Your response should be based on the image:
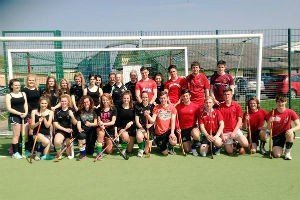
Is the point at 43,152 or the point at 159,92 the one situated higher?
the point at 159,92

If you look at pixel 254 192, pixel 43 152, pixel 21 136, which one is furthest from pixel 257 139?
pixel 21 136

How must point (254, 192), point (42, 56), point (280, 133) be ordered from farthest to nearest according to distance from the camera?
point (42, 56) < point (280, 133) < point (254, 192)

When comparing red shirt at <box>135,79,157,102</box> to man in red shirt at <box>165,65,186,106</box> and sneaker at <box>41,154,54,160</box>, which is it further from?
sneaker at <box>41,154,54,160</box>

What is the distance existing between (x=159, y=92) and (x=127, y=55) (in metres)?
1.77

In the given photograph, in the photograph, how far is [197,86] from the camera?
6.92 m

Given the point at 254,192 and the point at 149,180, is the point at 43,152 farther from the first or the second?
the point at 254,192

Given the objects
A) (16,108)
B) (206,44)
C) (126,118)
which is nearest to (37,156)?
(16,108)

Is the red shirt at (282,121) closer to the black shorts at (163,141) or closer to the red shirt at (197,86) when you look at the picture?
the red shirt at (197,86)

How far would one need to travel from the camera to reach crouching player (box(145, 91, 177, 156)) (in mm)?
6500

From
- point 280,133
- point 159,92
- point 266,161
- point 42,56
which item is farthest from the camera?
point 42,56

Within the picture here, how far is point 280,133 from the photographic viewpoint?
20.6 feet

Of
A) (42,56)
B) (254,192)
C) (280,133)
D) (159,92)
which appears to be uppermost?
(42,56)

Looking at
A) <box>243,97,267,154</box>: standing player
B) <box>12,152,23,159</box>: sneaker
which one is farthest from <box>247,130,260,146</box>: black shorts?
<box>12,152,23,159</box>: sneaker

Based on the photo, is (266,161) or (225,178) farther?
(266,161)
